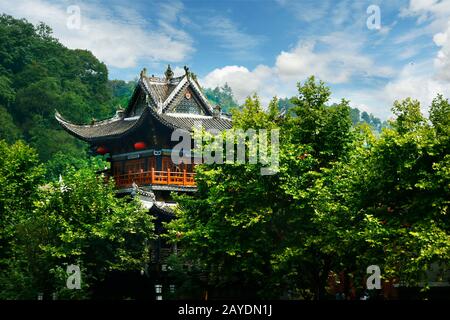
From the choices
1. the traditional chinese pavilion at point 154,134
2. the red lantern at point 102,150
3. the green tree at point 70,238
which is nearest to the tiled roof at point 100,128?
the traditional chinese pavilion at point 154,134

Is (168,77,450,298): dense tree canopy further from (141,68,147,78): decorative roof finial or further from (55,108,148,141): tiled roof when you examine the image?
(141,68,147,78): decorative roof finial

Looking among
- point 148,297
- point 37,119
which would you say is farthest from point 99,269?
point 37,119

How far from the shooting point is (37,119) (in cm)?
7819

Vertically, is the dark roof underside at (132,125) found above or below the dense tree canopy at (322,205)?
above

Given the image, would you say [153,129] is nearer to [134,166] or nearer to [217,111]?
[134,166]

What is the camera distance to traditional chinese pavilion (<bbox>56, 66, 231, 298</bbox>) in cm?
3534

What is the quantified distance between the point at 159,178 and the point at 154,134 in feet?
7.93

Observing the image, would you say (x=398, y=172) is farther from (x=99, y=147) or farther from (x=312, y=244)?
(x=99, y=147)

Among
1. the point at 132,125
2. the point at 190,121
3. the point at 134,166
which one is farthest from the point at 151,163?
the point at 190,121

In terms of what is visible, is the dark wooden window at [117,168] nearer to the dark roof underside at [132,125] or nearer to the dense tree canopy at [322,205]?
the dark roof underside at [132,125]

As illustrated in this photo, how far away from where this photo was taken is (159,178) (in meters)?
35.5

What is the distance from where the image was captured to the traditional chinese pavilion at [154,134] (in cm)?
3534

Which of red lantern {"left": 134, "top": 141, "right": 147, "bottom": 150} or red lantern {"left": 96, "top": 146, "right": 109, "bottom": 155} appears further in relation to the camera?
red lantern {"left": 96, "top": 146, "right": 109, "bottom": 155}

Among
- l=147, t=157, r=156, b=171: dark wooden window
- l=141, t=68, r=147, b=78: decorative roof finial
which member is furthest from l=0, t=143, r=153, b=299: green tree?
l=141, t=68, r=147, b=78: decorative roof finial
